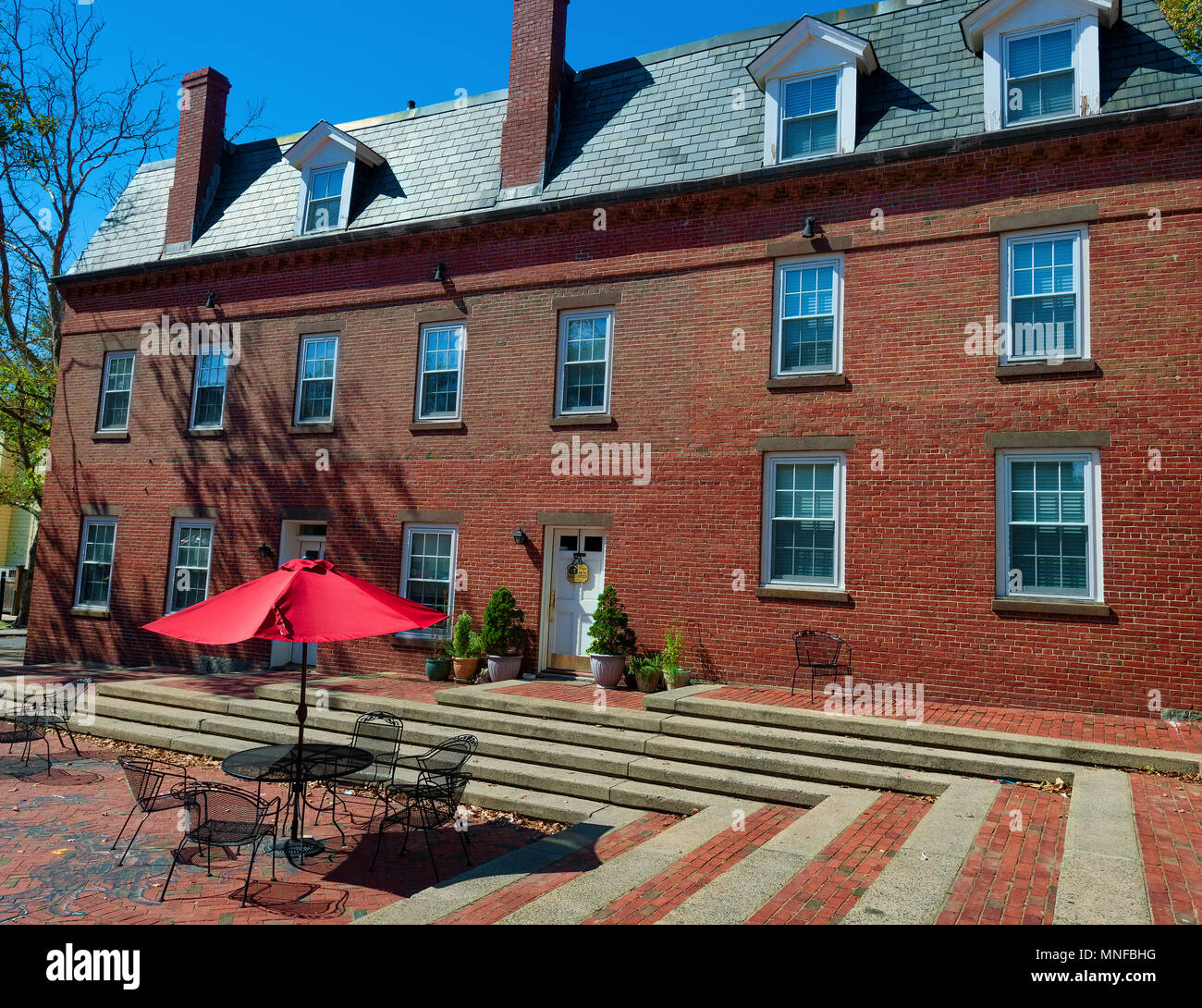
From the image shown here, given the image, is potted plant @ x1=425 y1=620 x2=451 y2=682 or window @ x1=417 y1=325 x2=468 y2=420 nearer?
potted plant @ x1=425 y1=620 x2=451 y2=682

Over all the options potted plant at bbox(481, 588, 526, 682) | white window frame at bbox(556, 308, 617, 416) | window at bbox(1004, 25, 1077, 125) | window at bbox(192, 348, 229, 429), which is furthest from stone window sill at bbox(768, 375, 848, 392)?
window at bbox(192, 348, 229, 429)

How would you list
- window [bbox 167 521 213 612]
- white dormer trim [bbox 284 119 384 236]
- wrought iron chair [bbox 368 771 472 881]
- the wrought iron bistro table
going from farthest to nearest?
window [bbox 167 521 213 612], white dormer trim [bbox 284 119 384 236], the wrought iron bistro table, wrought iron chair [bbox 368 771 472 881]

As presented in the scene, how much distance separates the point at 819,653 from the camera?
11297mm

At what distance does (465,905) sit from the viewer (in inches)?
214

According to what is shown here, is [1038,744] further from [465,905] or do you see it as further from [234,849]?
[234,849]

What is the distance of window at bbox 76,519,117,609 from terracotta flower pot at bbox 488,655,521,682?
374 inches

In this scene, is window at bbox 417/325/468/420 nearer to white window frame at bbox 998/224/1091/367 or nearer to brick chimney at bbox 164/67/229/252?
brick chimney at bbox 164/67/229/252

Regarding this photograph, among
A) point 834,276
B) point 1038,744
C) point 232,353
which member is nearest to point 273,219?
point 232,353

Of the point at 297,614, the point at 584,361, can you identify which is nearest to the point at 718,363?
the point at 584,361

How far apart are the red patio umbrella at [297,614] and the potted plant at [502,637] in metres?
5.62

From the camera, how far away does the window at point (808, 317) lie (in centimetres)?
1183

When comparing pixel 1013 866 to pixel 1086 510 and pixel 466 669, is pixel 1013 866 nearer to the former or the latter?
pixel 1086 510

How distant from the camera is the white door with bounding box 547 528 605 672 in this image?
43.2 ft

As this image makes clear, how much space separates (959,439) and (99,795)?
11.0 m
